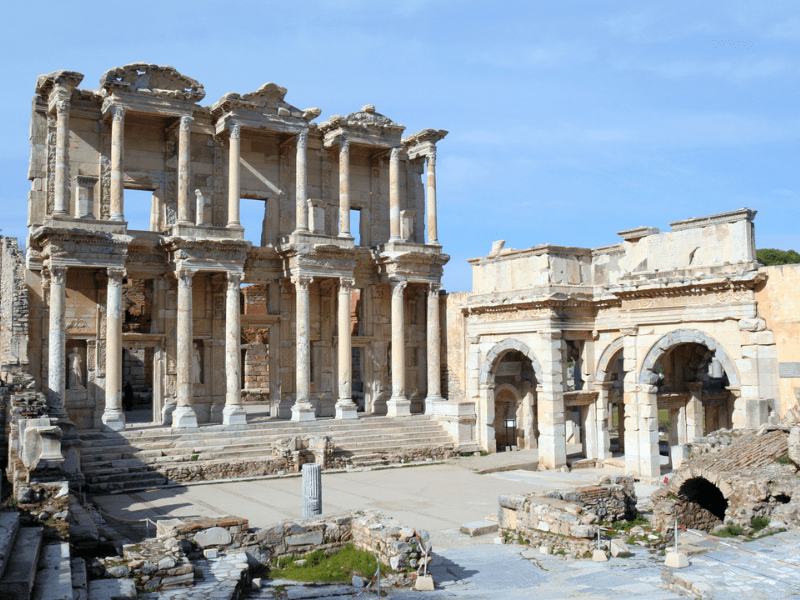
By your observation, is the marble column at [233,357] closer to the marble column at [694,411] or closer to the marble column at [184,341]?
the marble column at [184,341]

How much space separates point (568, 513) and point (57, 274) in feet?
53.0

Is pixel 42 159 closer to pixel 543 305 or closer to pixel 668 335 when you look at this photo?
pixel 543 305

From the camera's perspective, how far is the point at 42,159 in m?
24.5

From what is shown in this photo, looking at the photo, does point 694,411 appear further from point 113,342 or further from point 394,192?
point 113,342

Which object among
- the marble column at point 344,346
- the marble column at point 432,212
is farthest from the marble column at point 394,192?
the marble column at point 344,346

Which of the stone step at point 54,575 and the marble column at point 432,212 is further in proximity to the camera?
the marble column at point 432,212

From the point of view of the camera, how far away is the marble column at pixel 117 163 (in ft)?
77.2

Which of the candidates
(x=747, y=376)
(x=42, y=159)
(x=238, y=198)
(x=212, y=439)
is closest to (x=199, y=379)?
(x=212, y=439)

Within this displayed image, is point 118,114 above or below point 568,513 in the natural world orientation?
above

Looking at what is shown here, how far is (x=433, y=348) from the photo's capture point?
1106 inches

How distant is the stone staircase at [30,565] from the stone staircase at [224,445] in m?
8.67

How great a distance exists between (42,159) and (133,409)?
1451cm

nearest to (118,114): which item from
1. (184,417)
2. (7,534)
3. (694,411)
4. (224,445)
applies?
(184,417)

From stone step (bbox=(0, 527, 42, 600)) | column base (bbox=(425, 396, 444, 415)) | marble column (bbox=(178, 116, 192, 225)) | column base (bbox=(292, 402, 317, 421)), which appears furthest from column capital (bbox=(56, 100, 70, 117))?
stone step (bbox=(0, 527, 42, 600))
